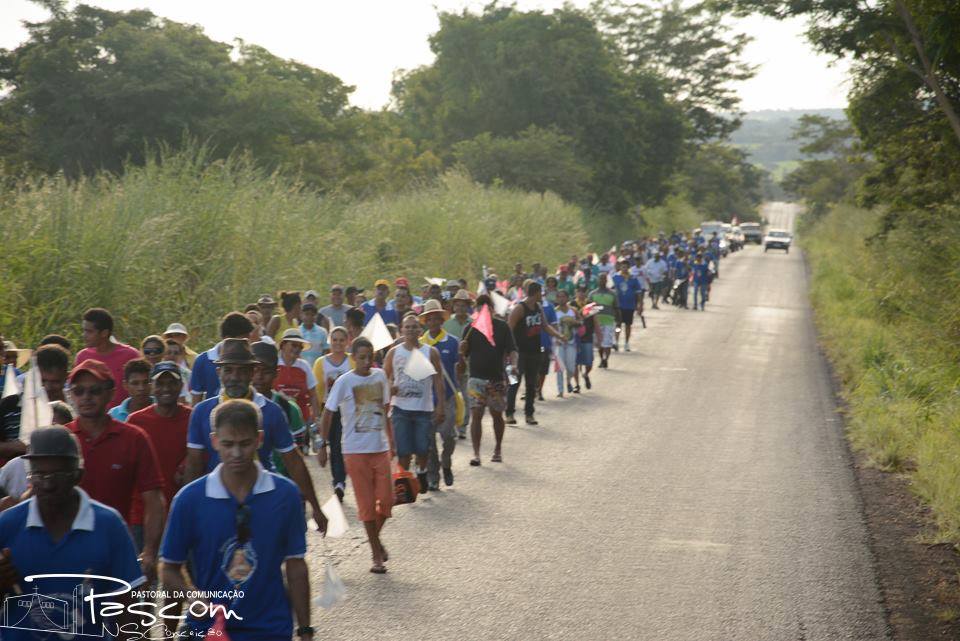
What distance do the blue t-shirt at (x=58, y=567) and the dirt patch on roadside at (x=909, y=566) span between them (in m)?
5.19

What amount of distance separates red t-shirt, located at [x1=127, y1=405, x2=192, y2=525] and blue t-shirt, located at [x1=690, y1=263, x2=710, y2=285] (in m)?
30.2

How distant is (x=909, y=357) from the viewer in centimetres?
1812

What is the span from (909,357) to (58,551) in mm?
16074

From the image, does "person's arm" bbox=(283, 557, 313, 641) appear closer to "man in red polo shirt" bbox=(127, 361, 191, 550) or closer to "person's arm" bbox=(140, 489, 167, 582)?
"person's arm" bbox=(140, 489, 167, 582)

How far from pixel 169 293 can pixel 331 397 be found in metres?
7.54

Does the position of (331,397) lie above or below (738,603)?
above

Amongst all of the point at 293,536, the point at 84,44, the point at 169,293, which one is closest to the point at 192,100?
the point at 84,44

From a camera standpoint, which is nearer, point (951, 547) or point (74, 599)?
point (74, 599)

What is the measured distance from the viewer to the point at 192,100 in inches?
1232

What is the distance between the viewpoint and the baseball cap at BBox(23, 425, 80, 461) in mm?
4445

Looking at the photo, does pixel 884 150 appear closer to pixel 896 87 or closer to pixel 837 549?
pixel 896 87

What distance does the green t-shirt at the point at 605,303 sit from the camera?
69.9 feet

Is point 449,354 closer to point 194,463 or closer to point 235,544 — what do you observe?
point 194,463

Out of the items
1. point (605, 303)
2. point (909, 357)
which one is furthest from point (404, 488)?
point (605, 303)
